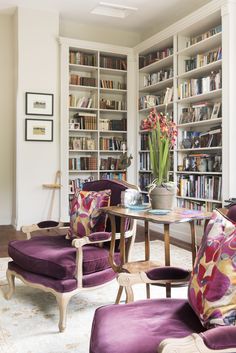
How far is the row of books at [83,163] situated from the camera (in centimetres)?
619

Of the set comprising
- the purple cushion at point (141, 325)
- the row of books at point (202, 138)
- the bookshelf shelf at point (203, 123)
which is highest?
the bookshelf shelf at point (203, 123)

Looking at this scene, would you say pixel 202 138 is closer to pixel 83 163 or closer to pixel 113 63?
pixel 83 163

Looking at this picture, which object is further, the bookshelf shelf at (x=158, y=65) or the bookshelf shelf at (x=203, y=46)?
the bookshelf shelf at (x=158, y=65)

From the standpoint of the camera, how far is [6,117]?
607cm

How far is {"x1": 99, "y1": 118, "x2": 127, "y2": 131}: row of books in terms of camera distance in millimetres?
6383

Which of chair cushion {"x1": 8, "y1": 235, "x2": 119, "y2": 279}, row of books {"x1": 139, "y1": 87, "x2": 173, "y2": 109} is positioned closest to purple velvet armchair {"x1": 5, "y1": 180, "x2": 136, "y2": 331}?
chair cushion {"x1": 8, "y1": 235, "x2": 119, "y2": 279}

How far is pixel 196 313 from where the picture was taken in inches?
57.1

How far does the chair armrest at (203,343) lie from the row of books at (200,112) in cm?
383

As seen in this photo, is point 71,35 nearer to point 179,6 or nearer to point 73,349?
point 179,6

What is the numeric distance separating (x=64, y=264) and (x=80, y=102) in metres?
4.23

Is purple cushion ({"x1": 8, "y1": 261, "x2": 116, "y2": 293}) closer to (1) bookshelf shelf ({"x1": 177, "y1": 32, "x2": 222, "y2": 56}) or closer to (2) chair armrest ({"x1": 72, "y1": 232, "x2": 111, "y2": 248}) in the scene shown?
(2) chair armrest ({"x1": 72, "y1": 232, "x2": 111, "y2": 248})

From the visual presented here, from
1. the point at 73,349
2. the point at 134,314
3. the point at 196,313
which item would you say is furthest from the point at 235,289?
the point at 73,349

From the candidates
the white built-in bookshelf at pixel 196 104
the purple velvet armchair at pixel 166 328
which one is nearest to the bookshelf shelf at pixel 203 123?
the white built-in bookshelf at pixel 196 104

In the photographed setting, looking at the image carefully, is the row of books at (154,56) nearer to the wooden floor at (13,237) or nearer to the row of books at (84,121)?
the row of books at (84,121)
